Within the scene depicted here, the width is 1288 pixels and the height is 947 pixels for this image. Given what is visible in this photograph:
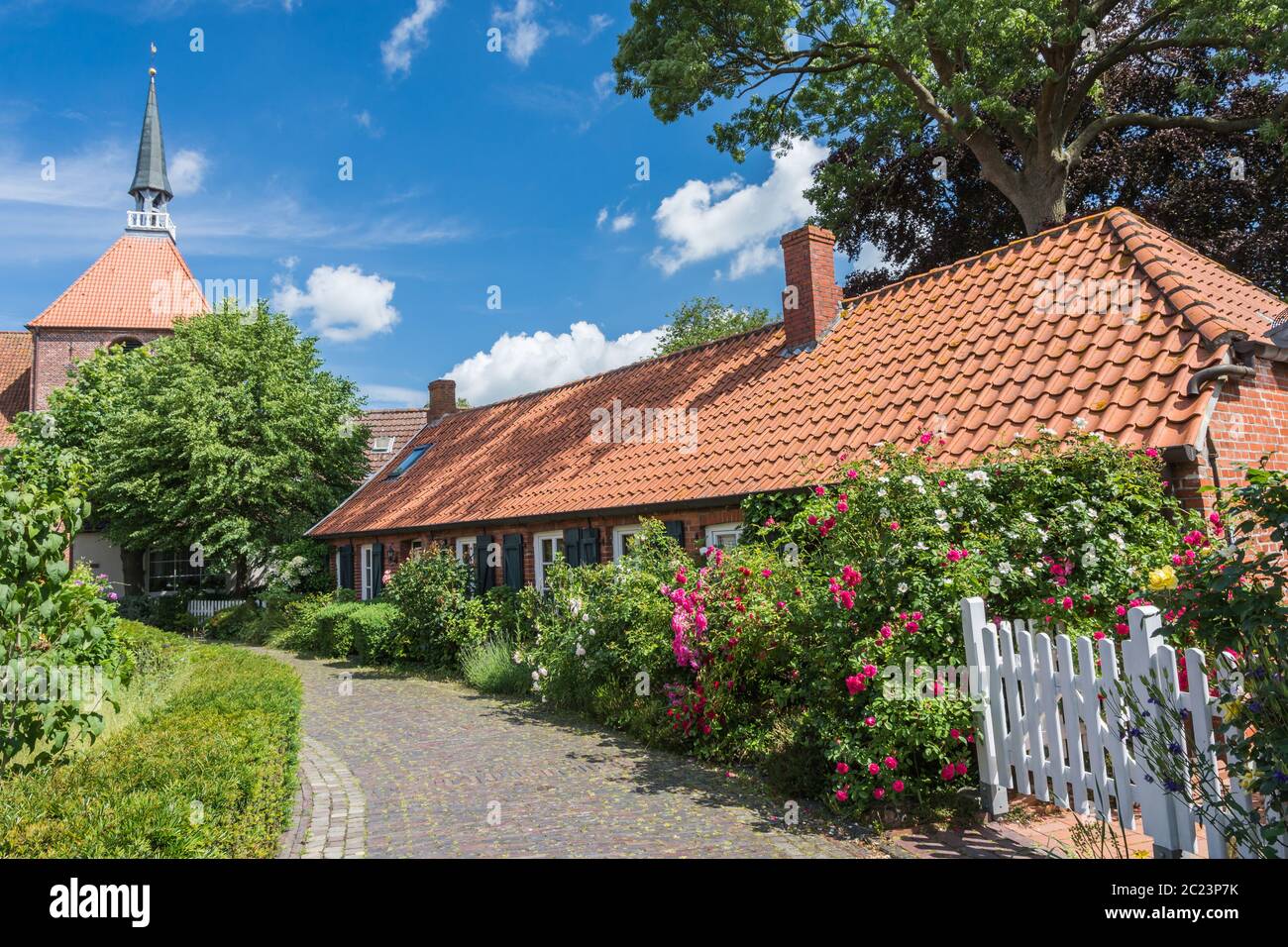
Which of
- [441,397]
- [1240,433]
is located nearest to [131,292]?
[441,397]

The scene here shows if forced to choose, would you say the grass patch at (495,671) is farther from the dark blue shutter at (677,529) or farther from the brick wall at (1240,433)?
the brick wall at (1240,433)

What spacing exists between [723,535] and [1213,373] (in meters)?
5.86

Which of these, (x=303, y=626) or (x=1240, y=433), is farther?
(x=303, y=626)

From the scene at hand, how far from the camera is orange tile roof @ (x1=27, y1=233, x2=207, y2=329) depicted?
37.8 meters

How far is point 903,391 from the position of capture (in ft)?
35.1

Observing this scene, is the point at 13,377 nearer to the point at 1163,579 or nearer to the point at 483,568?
the point at 483,568

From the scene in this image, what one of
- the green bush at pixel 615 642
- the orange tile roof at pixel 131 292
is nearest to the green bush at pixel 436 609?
the green bush at pixel 615 642

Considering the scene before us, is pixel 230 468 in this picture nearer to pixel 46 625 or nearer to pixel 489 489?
pixel 489 489

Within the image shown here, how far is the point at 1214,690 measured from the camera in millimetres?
4078

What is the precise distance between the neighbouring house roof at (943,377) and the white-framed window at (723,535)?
1.61ft

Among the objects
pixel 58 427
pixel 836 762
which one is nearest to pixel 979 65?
pixel 836 762

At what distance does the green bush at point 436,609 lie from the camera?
1428 centimetres

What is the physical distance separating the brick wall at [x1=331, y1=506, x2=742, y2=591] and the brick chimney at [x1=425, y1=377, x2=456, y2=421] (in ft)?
17.9
